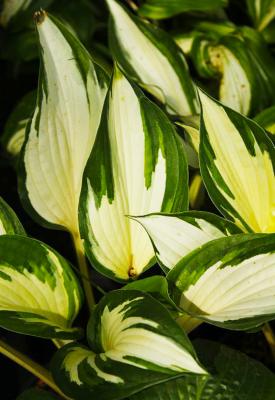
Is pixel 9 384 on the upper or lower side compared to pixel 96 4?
lower

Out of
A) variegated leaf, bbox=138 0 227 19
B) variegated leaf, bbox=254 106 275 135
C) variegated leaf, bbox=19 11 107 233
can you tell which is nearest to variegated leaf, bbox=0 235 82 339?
variegated leaf, bbox=19 11 107 233

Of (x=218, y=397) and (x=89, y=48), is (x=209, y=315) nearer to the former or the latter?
(x=218, y=397)

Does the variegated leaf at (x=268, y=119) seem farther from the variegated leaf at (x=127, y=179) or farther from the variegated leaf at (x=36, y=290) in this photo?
the variegated leaf at (x=36, y=290)

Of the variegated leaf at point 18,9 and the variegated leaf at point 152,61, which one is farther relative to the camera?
the variegated leaf at point 18,9

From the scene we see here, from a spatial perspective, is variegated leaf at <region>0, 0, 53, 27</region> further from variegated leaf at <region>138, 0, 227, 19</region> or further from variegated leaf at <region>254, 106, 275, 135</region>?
variegated leaf at <region>254, 106, 275, 135</region>

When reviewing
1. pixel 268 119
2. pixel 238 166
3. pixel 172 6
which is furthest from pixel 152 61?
pixel 238 166

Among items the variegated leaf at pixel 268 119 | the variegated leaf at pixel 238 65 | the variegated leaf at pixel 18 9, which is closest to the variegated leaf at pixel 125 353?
the variegated leaf at pixel 268 119

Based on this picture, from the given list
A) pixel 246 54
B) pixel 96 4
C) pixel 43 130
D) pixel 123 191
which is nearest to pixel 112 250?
pixel 123 191

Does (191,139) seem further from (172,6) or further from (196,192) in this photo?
(172,6)

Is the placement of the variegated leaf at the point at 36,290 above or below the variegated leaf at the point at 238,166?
below
